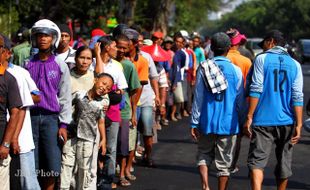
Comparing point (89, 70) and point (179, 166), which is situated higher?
point (89, 70)

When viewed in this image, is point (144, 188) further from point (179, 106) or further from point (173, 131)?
point (179, 106)

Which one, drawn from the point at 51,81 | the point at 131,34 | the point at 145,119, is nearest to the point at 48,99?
the point at 51,81

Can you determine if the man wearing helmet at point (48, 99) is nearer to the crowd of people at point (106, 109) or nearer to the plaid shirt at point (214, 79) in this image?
the crowd of people at point (106, 109)

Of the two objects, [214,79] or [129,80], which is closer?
[214,79]

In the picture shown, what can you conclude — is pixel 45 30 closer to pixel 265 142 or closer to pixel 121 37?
pixel 121 37

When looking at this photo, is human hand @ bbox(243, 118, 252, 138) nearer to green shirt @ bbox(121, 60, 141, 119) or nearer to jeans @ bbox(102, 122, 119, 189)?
jeans @ bbox(102, 122, 119, 189)

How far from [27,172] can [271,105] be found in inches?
102

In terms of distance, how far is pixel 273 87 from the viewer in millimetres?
8164

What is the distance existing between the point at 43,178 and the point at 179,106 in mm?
10477

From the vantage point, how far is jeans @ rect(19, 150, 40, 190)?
22.5ft

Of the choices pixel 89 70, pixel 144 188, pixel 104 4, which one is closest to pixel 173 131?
pixel 144 188

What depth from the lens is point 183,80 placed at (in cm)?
1777

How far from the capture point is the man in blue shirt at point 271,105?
8.16 meters

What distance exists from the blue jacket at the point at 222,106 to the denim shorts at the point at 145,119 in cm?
244
